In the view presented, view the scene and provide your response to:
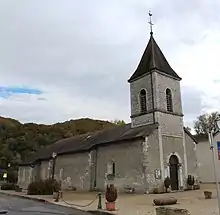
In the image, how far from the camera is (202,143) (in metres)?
39.4

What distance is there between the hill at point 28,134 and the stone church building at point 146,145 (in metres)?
40.1

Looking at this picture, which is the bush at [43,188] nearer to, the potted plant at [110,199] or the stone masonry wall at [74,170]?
the stone masonry wall at [74,170]

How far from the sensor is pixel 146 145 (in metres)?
26.1

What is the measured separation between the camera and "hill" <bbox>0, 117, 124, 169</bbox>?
71.6 meters

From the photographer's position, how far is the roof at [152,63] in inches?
1183

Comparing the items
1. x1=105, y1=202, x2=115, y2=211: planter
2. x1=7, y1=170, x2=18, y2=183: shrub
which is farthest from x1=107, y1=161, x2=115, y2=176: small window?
x1=7, y1=170, x2=18, y2=183: shrub

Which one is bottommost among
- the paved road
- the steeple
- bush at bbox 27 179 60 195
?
the paved road

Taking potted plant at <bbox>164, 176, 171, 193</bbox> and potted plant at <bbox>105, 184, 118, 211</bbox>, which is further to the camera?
potted plant at <bbox>164, 176, 171, 193</bbox>

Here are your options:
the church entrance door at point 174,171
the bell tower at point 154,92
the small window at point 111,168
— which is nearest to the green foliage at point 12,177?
the small window at point 111,168

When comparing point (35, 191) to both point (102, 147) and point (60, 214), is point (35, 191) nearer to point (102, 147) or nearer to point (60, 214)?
point (102, 147)

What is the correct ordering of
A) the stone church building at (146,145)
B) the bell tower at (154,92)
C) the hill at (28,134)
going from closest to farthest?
1. the stone church building at (146,145)
2. the bell tower at (154,92)
3. the hill at (28,134)

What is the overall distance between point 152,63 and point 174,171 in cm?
1036

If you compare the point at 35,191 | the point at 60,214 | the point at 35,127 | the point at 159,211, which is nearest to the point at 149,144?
the point at 35,191

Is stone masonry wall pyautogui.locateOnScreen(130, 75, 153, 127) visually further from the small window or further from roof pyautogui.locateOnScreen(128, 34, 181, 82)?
the small window
